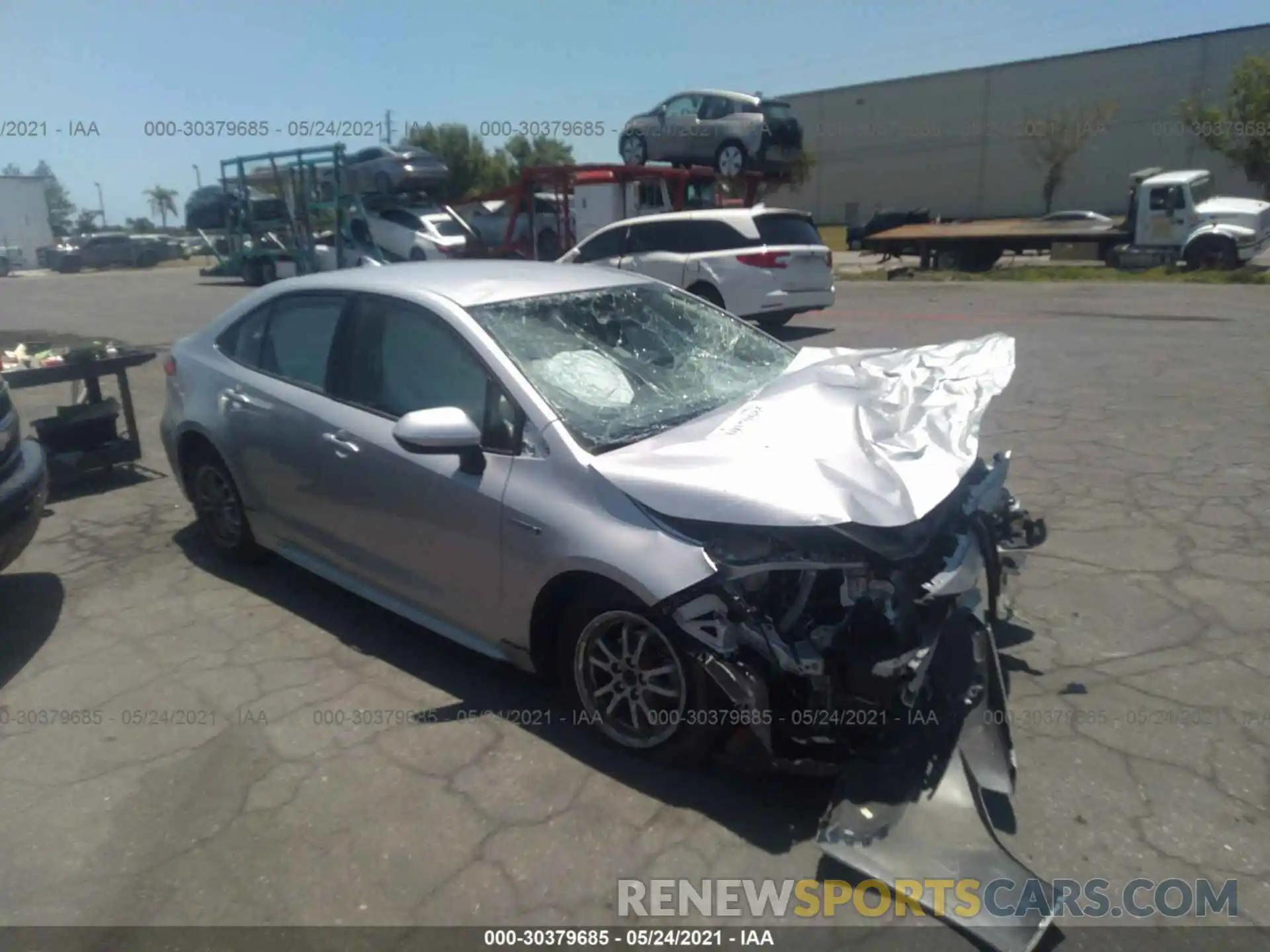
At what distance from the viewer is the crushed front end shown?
2.82 m

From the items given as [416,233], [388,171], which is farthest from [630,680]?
[388,171]

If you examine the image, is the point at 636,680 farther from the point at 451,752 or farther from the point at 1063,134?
the point at 1063,134

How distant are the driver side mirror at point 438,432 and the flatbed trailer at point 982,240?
23.5 metres

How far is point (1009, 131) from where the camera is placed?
5169 centimetres

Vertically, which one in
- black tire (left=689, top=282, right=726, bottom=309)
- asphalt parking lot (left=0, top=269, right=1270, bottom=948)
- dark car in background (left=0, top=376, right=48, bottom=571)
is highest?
black tire (left=689, top=282, right=726, bottom=309)

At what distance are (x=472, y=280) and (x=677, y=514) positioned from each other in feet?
5.84

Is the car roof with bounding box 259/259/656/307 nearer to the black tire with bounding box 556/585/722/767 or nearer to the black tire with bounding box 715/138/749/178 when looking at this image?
the black tire with bounding box 556/585/722/767

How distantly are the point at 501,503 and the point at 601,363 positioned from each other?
0.80 meters

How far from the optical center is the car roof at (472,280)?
4062 mm

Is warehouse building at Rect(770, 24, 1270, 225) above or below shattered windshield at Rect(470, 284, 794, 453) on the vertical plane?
above

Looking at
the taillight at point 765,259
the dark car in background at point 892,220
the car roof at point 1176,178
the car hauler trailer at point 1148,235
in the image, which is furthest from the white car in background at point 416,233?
the dark car in background at point 892,220

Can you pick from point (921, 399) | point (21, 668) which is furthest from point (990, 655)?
point (21, 668)

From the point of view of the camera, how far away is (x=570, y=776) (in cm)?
329

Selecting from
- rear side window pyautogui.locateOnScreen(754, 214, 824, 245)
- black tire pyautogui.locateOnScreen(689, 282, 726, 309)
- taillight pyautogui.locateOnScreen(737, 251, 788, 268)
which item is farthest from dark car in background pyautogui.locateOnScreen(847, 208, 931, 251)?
black tire pyautogui.locateOnScreen(689, 282, 726, 309)
